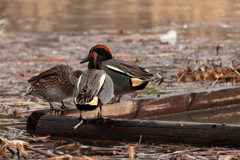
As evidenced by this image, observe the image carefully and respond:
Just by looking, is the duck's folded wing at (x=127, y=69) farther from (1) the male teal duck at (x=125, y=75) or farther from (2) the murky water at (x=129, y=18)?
(2) the murky water at (x=129, y=18)

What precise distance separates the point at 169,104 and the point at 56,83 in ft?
4.64

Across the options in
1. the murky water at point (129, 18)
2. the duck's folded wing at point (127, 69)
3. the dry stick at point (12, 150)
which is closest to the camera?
the dry stick at point (12, 150)

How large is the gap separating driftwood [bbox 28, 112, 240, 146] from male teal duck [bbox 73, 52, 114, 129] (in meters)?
0.15

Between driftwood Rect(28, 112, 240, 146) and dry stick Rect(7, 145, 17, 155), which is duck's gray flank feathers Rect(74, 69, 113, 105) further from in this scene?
dry stick Rect(7, 145, 17, 155)

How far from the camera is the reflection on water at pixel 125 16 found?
15.4m

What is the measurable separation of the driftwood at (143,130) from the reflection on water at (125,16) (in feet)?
26.7

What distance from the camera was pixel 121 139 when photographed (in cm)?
469

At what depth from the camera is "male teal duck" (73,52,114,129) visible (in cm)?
434

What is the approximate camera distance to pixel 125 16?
1816 cm

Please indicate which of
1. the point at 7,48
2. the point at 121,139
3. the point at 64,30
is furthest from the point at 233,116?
the point at 64,30

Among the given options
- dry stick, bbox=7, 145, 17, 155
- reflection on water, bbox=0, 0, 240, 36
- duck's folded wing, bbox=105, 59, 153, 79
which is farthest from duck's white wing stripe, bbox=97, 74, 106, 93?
reflection on water, bbox=0, 0, 240, 36

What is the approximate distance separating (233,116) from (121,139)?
1.87 metres

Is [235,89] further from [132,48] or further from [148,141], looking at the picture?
[132,48]

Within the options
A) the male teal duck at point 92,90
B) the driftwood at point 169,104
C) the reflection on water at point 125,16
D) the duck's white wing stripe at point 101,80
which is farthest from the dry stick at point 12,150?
the reflection on water at point 125,16
